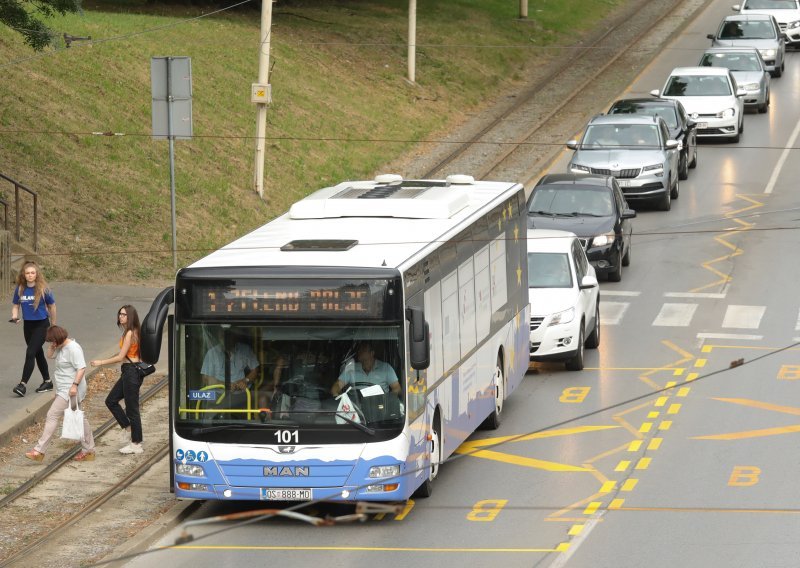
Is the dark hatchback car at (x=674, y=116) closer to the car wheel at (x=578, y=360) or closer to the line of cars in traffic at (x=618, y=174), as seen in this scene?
the line of cars in traffic at (x=618, y=174)

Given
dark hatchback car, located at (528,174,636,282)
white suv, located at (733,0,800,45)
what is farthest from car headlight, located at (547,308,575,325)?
white suv, located at (733,0,800,45)

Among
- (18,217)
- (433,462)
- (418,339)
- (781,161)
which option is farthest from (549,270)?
(781,161)

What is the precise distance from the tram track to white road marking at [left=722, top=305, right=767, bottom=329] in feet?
35.4

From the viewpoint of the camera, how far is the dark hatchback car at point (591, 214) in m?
26.1

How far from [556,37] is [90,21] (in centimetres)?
1951

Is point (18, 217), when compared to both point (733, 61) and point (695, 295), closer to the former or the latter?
point (695, 295)

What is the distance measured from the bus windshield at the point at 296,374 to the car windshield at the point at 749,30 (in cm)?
3619

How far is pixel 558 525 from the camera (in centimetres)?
1356

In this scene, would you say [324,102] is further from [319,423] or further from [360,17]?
[319,423]

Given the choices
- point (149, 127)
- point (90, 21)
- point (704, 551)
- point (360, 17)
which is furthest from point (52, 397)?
point (360, 17)

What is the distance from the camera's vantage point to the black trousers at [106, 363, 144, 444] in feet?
52.5

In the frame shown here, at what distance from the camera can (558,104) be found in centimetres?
4219

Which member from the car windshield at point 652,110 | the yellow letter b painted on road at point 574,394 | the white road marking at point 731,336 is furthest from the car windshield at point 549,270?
the car windshield at point 652,110

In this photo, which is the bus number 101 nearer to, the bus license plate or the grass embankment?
the bus license plate
